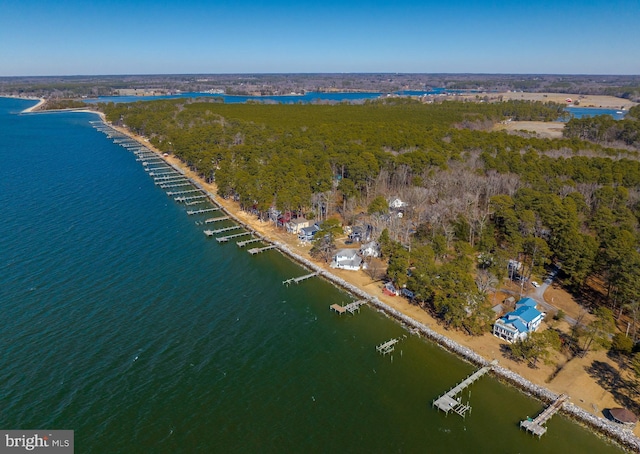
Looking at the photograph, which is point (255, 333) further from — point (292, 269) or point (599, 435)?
point (599, 435)

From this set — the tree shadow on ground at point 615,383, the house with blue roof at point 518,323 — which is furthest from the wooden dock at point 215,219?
the tree shadow on ground at point 615,383

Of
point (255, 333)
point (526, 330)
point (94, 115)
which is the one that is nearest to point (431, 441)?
point (526, 330)

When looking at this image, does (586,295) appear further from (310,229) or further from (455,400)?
(310,229)

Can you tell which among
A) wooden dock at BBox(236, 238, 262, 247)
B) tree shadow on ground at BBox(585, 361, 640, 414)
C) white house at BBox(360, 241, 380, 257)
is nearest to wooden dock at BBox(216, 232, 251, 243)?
wooden dock at BBox(236, 238, 262, 247)

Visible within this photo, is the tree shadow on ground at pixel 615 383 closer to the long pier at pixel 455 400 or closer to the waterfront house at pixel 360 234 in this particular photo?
the long pier at pixel 455 400

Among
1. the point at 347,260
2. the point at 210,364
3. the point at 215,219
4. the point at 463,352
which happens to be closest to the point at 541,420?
the point at 463,352

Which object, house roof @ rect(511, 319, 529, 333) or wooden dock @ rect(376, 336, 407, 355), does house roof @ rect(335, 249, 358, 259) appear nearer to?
wooden dock @ rect(376, 336, 407, 355)
